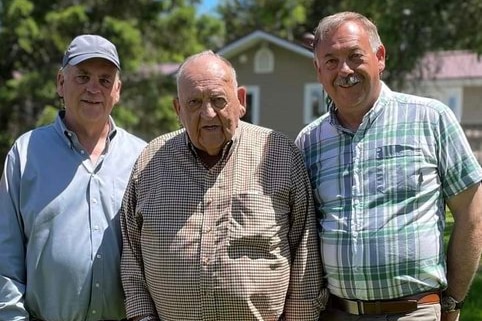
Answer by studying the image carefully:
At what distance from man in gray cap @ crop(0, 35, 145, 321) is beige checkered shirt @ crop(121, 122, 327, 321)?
14cm

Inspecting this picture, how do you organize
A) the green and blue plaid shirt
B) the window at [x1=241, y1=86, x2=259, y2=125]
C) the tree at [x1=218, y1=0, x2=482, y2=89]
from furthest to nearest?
the window at [x1=241, y1=86, x2=259, y2=125] < the tree at [x1=218, y1=0, x2=482, y2=89] < the green and blue plaid shirt

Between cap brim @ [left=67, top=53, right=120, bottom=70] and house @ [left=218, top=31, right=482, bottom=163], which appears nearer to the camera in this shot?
cap brim @ [left=67, top=53, right=120, bottom=70]

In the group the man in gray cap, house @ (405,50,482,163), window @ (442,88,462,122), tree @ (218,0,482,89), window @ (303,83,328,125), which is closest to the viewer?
the man in gray cap

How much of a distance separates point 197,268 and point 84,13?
18.2 metres

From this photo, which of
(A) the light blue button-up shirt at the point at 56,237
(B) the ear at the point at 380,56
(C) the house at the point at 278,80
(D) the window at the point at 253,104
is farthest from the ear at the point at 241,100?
(D) the window at the point at 253,104

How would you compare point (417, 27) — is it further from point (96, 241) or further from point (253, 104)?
point (96, 241)

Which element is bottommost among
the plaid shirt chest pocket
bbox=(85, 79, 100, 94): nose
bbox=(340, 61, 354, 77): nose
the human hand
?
the human hand

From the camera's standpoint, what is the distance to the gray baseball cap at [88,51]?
10.8 feet

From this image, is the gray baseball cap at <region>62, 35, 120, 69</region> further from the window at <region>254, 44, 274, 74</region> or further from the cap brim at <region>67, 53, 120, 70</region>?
the window at <region>254, 44, 274, 74</region>

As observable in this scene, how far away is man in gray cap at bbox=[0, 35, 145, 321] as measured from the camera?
3234mm

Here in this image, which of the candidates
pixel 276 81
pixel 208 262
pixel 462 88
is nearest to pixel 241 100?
pixel 208 262

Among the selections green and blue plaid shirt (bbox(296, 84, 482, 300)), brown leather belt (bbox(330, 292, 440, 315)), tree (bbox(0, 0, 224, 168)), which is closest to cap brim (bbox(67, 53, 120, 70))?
green and blue plaid shirt (bbox(296, 84, 482, 300))

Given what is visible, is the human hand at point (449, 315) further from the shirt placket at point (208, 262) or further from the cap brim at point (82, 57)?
the cap brim at point (82, 57)

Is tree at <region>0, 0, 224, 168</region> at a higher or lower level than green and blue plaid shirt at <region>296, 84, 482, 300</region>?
higher
